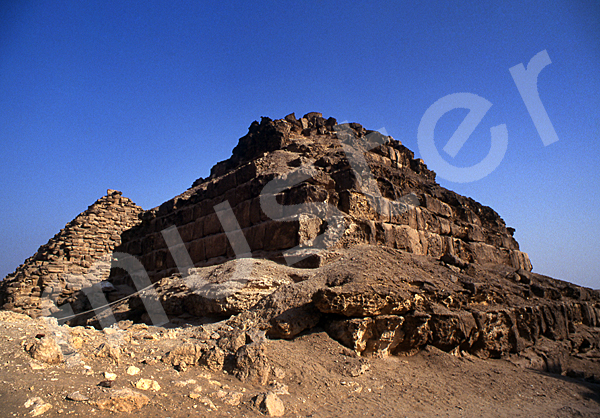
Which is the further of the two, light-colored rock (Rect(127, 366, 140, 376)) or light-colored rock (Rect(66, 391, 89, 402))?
light-colored rock (Rect(127, 366, 140, 376))

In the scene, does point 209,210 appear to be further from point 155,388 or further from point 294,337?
point 155,388

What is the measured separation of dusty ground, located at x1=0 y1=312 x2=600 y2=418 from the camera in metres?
3.89

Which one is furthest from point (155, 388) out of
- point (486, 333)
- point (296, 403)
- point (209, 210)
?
point (209, 210)

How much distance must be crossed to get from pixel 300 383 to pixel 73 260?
2185 centimetres

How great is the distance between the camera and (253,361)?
5207mm

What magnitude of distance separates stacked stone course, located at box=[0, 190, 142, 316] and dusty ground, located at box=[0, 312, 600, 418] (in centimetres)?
1468

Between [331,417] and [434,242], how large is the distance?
32.5 ft

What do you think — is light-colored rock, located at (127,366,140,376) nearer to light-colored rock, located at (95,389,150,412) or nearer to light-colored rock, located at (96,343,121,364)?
light-colored rock, located at (96,343,121,364)

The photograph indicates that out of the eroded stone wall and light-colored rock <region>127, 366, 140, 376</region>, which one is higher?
the eroded stone wall

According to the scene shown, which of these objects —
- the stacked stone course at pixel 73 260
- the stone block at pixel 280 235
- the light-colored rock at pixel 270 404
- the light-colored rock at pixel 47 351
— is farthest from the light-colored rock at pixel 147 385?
the stacked stone course at pixel 73 260

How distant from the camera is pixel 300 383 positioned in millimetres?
5266

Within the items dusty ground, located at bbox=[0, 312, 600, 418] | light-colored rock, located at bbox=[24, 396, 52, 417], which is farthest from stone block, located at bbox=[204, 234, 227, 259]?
light-colored rock, located at bbox=[24, 396, 52, 417]

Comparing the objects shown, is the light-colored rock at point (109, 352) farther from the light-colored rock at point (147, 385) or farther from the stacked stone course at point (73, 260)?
the stacked stone course at point (73, 260)

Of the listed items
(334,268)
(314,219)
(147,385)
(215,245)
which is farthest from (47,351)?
(215,245)
